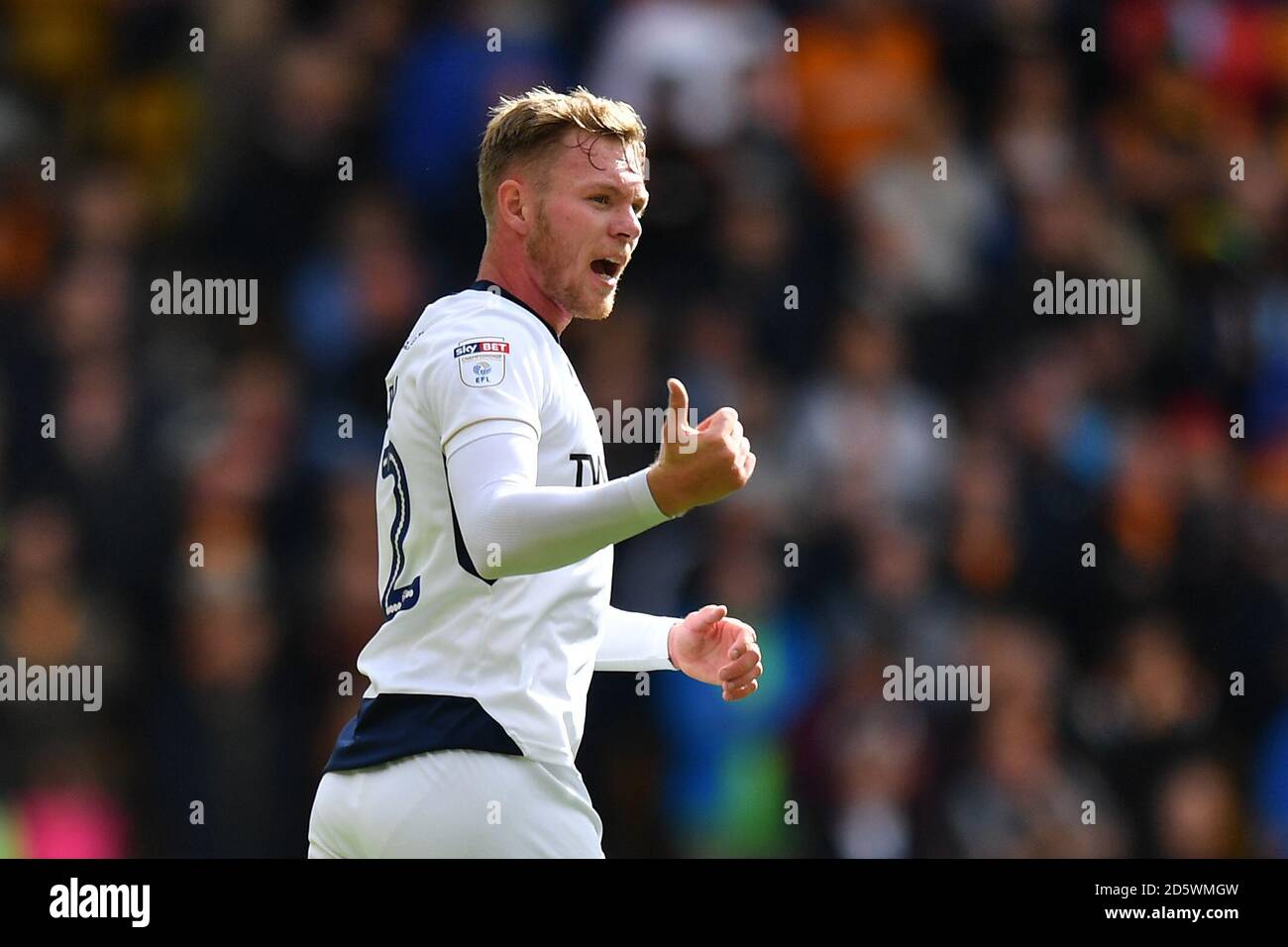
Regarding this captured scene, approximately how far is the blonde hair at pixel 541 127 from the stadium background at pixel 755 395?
287 cm

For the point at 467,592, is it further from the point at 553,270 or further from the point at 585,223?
the point at 585,223

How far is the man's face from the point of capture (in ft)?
11.7

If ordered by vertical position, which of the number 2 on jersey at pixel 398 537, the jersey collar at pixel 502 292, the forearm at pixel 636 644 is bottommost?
the forearm at pixel 636 644

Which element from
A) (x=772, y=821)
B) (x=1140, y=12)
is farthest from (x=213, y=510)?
(x=1140, y=12)

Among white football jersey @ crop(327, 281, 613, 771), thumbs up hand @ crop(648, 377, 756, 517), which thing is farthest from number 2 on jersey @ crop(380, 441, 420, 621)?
thumbs up hand @ crop(648, 377, 756, 517)

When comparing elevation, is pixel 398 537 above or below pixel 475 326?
below

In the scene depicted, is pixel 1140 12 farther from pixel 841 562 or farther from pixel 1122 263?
pixel 841 562

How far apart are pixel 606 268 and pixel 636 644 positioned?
2.60ft

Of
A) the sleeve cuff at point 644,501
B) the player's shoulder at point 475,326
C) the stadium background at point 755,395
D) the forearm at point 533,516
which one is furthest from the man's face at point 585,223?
the stadium background at point 755,395

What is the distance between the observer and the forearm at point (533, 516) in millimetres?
2977

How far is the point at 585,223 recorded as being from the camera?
3.58 meters

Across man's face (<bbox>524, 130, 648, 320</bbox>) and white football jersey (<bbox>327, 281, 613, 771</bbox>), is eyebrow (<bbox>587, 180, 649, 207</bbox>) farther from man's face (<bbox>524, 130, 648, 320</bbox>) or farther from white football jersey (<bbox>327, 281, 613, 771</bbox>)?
white football jersey (<bbox>327, 281, 613, 771</bbox>)

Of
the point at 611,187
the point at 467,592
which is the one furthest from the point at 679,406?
the point at 611,187

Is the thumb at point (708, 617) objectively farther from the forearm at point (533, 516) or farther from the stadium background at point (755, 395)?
the stadium background at point (755, 395)
